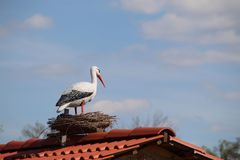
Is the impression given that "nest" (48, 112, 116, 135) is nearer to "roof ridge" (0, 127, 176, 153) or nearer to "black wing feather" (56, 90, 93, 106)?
"roof ridge" (0, 127, 176, 153)

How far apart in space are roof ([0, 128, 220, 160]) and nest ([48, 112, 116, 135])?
0.14 metres

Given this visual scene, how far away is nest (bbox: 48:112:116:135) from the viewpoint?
10.1m

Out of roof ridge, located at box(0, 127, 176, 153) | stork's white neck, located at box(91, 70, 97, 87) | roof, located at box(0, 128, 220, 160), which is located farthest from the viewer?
stork's white neck, located at box(91, 70, 97, 87)

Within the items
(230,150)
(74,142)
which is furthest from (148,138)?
(230,150)

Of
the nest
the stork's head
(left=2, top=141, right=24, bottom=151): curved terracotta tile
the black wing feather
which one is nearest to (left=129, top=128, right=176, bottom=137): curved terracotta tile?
the nest

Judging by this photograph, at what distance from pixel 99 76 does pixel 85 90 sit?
854mm

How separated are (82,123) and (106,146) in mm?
1188

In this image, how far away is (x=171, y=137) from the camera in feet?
28.5

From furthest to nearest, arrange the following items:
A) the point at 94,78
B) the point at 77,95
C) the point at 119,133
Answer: the point at 94,78
the point at 77,95
the point at 119,133

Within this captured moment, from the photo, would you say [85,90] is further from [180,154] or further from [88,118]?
[180,154]

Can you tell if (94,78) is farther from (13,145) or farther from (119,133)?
(13,145)

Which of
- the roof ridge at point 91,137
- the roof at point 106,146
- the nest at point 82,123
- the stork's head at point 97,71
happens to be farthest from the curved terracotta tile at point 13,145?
the stork's head at point 97,71

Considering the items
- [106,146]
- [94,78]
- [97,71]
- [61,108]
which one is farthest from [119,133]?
[97,71]

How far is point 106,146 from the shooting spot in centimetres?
896
